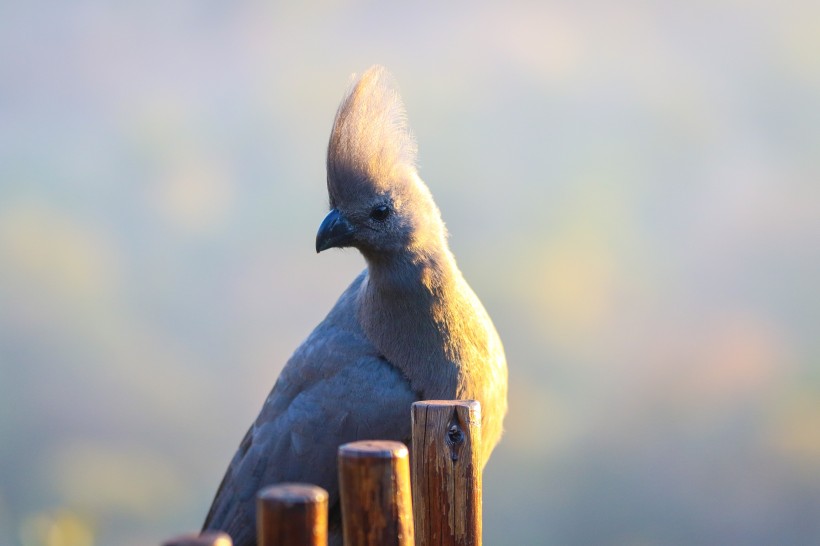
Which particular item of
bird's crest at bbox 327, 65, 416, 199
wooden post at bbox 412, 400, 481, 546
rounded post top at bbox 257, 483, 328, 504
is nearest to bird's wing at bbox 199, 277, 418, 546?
bird's crest at bbox 327, 65, 416, 199

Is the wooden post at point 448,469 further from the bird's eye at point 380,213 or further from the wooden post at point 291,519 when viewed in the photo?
the bird's eye at point 380,213

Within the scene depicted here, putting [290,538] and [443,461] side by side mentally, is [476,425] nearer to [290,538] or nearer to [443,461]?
[443,461]

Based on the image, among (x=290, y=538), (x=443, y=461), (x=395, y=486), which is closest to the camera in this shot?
(x=290, y=538)

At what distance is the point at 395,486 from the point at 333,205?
1656 millimetres

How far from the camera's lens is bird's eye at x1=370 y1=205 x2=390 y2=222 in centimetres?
326

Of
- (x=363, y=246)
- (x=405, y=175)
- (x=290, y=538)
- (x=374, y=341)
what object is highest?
(x=405, y=175)

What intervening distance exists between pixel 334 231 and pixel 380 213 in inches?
7.1

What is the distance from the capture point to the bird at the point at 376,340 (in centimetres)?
324

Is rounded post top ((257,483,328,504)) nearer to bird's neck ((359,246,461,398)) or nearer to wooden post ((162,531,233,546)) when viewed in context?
wooden post ((162,531,233,546))

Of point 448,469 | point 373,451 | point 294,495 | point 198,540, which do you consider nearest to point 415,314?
point 448,469

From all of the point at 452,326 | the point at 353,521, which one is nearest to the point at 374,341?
the point at 452,326

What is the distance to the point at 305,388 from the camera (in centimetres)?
341

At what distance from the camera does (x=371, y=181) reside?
3250 mm

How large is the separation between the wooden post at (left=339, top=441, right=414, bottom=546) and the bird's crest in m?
1.55
